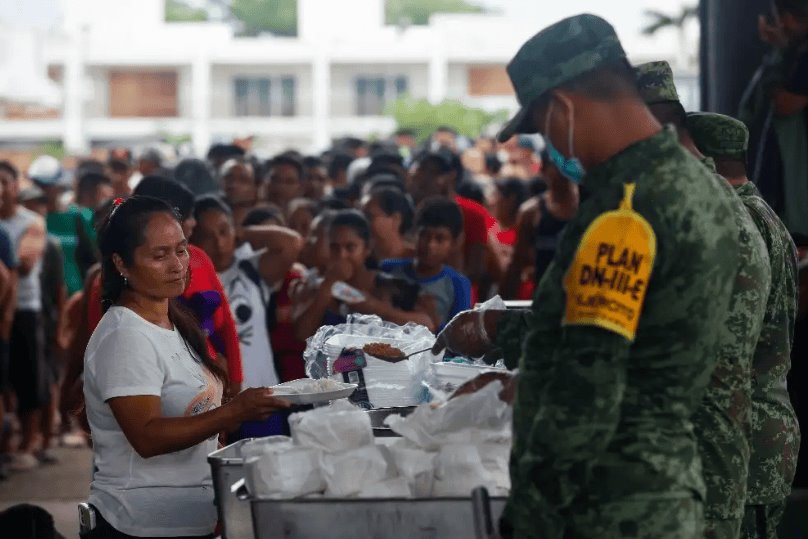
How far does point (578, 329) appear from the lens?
2.63 m

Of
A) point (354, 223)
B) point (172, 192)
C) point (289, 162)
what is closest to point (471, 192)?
point (289, 162)

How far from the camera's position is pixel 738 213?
3.28 m

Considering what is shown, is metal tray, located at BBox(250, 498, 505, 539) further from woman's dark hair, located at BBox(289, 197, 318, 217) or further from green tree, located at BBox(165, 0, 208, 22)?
green tree, located at BBox(165, 0, 208, 22)

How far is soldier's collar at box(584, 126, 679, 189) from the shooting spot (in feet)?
8.83

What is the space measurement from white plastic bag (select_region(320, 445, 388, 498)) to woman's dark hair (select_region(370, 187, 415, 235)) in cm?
517

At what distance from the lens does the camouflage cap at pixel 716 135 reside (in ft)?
13.6

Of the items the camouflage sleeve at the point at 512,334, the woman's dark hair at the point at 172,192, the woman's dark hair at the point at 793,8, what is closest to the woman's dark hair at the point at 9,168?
the woman's dark hair at the point at 172,192

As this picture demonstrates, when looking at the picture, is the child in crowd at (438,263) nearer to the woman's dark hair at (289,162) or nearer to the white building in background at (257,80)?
the woman's dark hair at (289,162)

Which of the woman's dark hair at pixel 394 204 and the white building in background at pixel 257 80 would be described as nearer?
the woman's dark hair at pixel 394 204

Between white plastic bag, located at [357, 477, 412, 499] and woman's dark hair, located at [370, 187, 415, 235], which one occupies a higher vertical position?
woman's dark hair, located at [370, 187, 415, 235]

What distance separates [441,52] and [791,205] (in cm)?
5577

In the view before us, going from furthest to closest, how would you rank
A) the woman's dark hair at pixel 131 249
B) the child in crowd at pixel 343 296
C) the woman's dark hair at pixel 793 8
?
the child in crowd at pixel 343 296, the woman's dark hair at pixel 793 8, the woman's dark hair at pixel 131 249

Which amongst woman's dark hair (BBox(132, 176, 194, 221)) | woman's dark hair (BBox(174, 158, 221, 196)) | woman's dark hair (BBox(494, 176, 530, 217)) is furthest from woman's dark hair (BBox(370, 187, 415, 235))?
woman's dark hair (BBox(494, 176, 530, 217))

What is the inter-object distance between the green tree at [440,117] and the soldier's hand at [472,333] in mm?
47719
